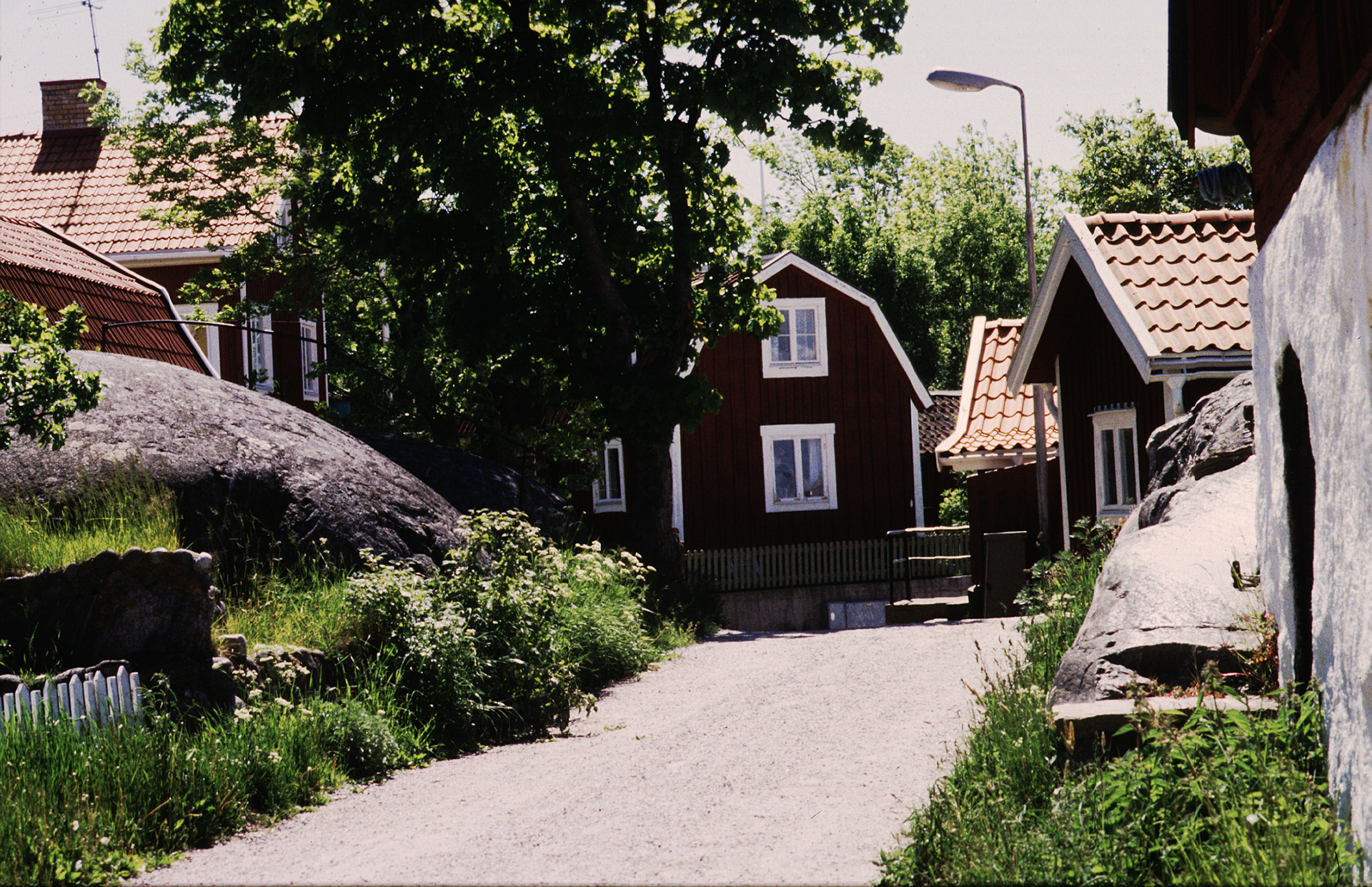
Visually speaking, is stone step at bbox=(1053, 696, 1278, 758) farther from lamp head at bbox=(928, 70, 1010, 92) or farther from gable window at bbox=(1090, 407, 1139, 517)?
lamp head at bbox=(928, 70, 1010, 92)

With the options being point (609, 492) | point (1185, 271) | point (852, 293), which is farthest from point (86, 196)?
point (1185, 271)

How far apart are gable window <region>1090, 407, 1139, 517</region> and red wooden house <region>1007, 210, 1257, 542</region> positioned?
0.01 meters

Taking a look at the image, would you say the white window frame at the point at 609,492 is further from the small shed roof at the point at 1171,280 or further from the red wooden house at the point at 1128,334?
the small shed roof at the point at 1171,280

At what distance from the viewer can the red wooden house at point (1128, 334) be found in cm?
1301

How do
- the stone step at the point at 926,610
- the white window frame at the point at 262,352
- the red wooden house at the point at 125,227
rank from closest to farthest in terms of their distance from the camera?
the stone step at the point at 926,610 < the red wooden house at the point at 125,227 < the white window frame at the point at 262,352

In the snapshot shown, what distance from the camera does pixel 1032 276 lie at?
18.5 metres

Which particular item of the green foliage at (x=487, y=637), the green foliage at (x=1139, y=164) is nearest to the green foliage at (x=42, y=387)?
the green foliage at (x=487, y=637)

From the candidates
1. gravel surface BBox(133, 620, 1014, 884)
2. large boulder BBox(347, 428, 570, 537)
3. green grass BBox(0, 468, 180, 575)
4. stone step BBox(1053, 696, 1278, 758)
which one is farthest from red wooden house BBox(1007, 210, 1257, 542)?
green grass BBox(0, 468, 180, 575)

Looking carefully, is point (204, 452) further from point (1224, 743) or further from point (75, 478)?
point (1224, 743)

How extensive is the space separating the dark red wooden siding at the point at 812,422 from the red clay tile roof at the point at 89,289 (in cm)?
1287

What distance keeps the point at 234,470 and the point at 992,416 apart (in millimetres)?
15332

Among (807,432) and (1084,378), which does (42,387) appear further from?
(807,432)

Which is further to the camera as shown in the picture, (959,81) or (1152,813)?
(959,81)

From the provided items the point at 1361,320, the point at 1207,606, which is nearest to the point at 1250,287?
the point at 1207,606
